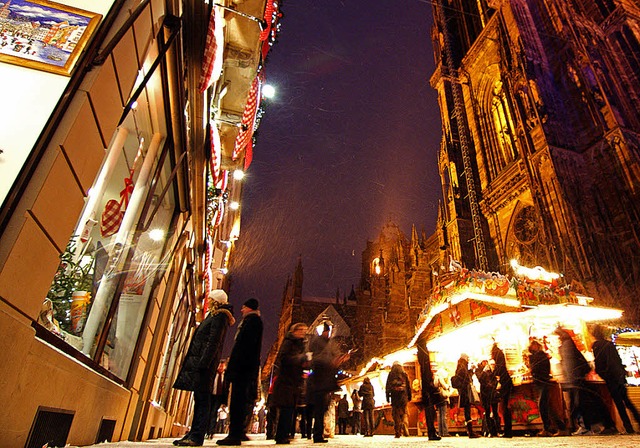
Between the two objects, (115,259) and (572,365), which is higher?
(115,259)

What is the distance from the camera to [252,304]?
4.62 meters

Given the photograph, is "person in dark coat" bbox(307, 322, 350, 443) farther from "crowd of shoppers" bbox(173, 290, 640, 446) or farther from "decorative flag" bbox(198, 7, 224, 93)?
"decorative flag" bbox(198, 7, 224, 93)

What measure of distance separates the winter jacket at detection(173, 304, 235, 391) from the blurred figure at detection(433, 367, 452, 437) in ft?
15.9

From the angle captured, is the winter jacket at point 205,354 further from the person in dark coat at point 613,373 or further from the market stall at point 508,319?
the market stall at point 508,319

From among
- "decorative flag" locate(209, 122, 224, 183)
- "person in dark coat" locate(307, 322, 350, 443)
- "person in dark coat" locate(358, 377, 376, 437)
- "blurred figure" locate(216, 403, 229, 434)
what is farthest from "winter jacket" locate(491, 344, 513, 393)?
"blurred figure" locate(216, 403, 229, 434)

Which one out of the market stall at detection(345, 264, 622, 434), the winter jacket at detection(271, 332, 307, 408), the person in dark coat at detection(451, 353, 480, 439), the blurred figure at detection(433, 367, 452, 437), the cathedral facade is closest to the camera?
the winter jacket at detection(271, 332, 307, 408)

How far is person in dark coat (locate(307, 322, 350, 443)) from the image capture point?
18.5ft

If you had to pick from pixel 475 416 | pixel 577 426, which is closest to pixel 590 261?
pixel 475 416

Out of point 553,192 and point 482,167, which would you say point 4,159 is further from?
point 482,167

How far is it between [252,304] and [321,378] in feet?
6.65

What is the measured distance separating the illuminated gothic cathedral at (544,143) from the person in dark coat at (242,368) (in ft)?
47.1

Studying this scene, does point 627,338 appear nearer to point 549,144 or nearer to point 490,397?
point 490,397

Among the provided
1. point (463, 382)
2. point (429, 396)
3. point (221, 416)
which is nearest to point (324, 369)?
point (429, 396)

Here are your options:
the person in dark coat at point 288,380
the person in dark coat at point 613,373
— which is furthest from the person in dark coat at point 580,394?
the person in dark coat at point 288,380
